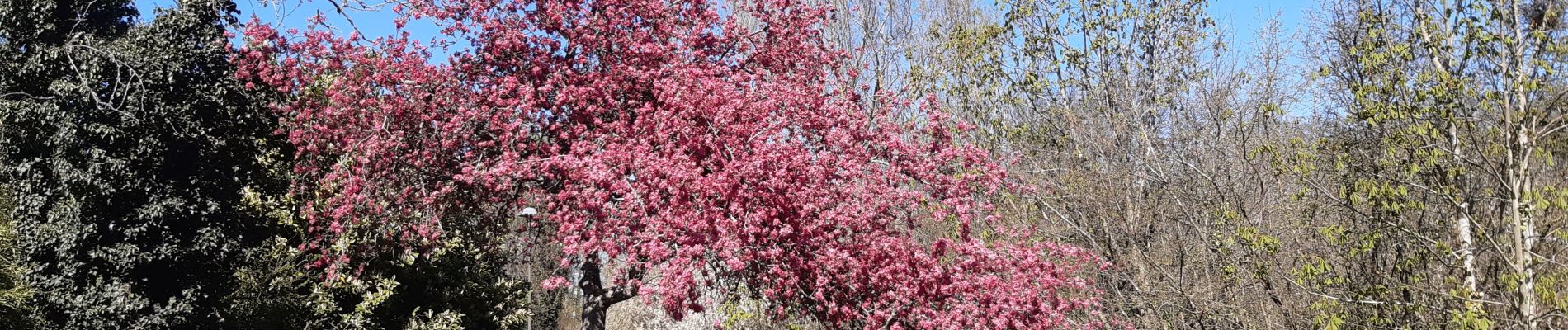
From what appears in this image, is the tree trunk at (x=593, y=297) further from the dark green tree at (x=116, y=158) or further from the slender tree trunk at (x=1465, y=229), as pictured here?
the slender tree trunk at (x=1465, y=229)

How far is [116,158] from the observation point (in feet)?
33.3

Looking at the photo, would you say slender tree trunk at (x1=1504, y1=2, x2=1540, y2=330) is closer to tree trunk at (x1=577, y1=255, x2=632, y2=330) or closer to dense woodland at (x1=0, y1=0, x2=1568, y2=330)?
dense woodland at (x1=0, y1=0, x2=1568, y2=330)

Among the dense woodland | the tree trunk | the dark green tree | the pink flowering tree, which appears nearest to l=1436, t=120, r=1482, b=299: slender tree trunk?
the dense woodland

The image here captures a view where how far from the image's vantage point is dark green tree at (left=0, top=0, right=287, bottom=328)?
1006 cm

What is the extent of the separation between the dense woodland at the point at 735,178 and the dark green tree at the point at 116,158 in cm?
3

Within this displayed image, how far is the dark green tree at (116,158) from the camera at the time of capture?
33.0 feet

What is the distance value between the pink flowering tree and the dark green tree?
3.03ft

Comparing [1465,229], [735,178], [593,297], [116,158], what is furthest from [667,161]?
[1465,229]

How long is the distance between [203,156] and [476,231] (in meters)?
3.02

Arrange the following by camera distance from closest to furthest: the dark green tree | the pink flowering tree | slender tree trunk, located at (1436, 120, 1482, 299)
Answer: the pink flowering tree → slender tree trunk, located at (1436, 120, 1482, 299) → the dark green tree

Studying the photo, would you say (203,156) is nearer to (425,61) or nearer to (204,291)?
(204,291)

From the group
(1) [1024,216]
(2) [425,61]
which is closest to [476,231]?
(2) [425,61]

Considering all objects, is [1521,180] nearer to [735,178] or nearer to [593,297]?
[735,178]

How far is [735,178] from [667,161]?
61 centimetres
